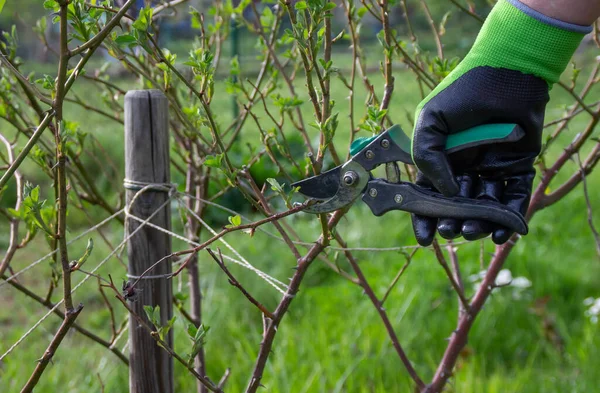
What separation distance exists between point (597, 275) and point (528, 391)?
1.41 metres

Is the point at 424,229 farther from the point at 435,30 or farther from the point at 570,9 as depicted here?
the point at 435,30

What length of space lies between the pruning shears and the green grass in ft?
2.86

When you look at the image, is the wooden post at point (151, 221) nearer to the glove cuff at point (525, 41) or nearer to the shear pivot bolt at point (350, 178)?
the shear pivot bolt at point (350, 178)

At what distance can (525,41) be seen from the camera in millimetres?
1282

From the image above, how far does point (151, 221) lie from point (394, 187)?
23.5 inches

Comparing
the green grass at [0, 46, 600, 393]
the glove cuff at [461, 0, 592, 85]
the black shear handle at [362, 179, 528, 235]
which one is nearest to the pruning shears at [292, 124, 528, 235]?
the black shear handle at [362, 179, 528, 235]

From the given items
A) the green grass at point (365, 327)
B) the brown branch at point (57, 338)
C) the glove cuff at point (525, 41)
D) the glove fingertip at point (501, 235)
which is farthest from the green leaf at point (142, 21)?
the green grass at point (365, 327)

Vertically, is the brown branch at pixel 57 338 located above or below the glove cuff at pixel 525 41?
below

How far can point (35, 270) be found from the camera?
446 cm

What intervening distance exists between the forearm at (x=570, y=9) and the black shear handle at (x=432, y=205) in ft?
1.19

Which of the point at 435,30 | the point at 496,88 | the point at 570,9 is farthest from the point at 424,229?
the point at 435,30

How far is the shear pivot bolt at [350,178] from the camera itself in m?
1.34

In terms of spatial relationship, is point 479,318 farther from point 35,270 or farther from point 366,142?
point 35,270

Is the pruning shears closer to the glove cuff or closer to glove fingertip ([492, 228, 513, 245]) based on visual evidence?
glove fingertip ([492, 228, 513, 245])
